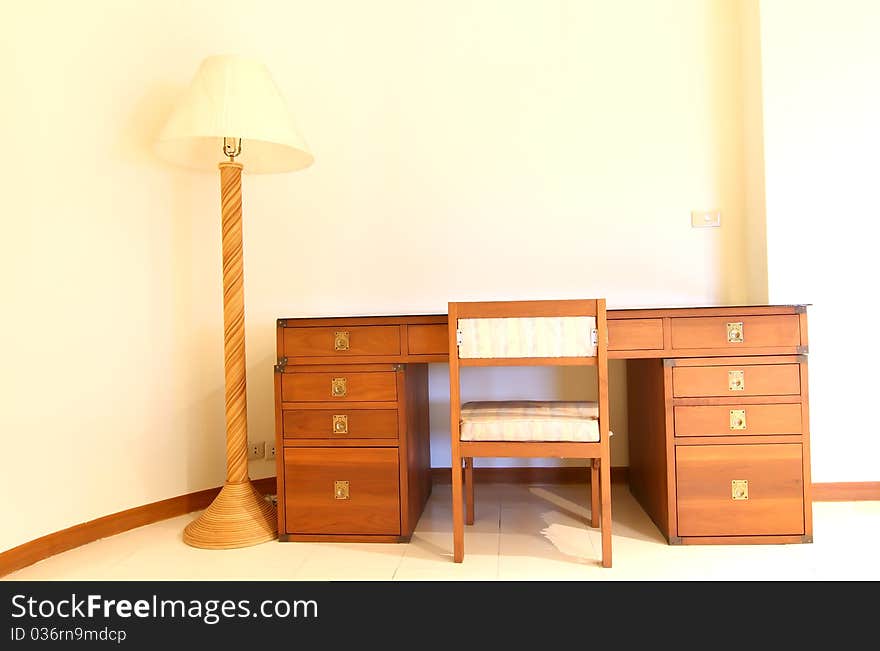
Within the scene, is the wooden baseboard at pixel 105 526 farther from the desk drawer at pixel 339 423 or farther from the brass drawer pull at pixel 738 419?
the brass drawer pull at pixel 738 419

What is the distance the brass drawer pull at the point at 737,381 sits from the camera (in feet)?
6.38

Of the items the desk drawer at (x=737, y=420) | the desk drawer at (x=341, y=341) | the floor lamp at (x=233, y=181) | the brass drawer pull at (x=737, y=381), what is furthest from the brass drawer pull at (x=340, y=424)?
the brass drawer pull at (x=737, y=381)

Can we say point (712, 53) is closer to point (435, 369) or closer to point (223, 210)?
point (435, 369)

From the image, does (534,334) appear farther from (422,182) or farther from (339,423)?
(422,182)

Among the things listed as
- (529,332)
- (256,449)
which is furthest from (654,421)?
(256,449)

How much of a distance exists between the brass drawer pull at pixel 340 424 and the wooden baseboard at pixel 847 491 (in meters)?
1.94

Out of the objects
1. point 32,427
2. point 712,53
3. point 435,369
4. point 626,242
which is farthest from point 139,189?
point 712,53

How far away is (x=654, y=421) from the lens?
2107 mm

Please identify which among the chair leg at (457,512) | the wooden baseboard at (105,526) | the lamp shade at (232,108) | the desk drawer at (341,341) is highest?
the lamp shade at (232,108)

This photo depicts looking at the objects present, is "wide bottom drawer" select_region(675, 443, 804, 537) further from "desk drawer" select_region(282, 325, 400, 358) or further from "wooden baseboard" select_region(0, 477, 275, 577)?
"wooden baseboard" select_region(0, 477, 275, 577)

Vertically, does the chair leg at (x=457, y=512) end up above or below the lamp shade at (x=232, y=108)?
below

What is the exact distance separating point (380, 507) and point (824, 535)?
1564 mm

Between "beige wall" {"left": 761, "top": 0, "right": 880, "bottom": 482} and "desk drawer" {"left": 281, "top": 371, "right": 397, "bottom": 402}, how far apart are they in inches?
64.1
